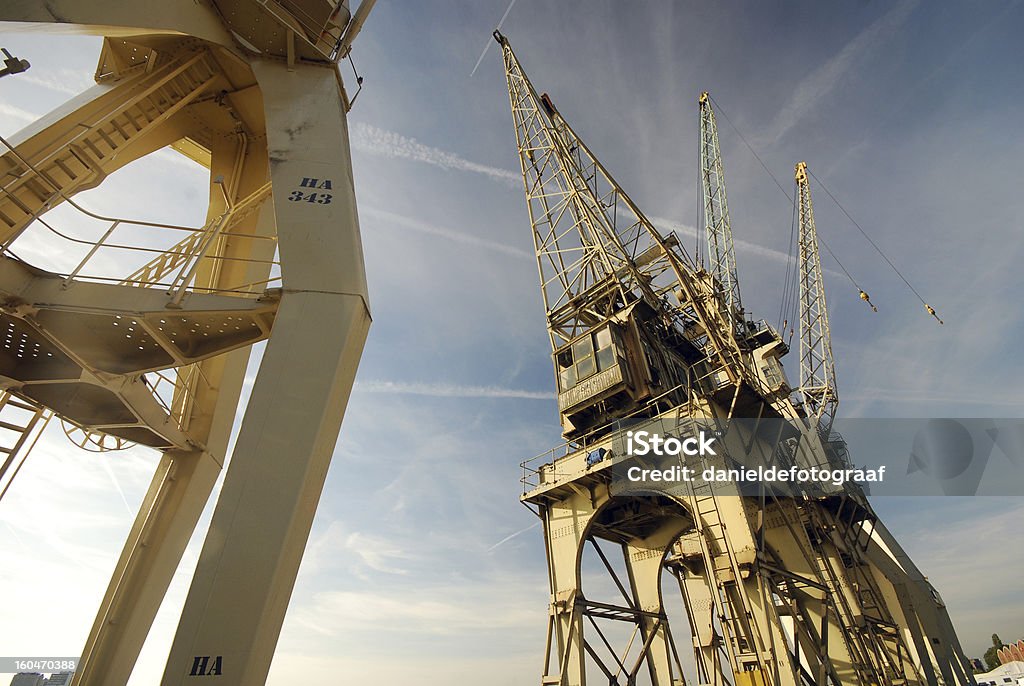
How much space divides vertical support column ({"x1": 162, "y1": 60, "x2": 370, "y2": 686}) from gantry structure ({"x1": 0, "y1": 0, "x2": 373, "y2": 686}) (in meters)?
0.02

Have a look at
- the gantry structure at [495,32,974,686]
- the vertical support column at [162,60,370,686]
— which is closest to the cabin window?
the gantry structure at [495,32,974,686]

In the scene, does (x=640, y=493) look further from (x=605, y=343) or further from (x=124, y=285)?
(x=124, y=285)

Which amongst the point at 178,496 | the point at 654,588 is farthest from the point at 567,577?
the point at 178,496

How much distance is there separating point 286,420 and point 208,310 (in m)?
3.05

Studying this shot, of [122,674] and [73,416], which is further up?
[73,416]

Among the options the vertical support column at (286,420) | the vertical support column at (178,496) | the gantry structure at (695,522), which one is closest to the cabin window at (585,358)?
the gantry structure at (695,522)

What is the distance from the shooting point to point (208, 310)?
7789mm

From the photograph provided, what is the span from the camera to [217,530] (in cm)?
548

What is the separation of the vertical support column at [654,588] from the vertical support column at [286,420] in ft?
52.4

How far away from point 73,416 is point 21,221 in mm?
4682

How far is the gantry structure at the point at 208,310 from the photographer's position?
5668mm

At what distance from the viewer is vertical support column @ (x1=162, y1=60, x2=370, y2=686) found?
516cm

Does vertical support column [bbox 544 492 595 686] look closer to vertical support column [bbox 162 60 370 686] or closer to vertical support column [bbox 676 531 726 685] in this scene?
vertical support column [bbox 676 531 726 685]

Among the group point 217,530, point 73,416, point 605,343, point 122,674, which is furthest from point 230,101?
point 605,343
